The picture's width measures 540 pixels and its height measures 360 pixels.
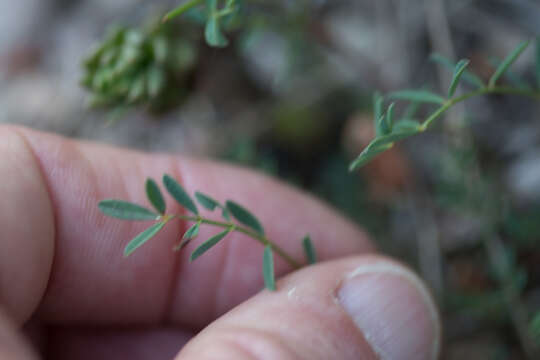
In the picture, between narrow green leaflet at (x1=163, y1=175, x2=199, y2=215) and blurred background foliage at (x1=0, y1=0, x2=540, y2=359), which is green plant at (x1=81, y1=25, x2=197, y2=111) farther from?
narrow green leaflet at (x1=163, y1=175, x2=199, y2=215)

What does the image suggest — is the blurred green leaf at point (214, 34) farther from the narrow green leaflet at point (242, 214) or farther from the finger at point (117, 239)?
the finger at point (117, 239)

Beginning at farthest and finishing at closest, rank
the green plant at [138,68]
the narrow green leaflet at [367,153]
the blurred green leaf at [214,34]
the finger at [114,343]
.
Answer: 1. the finger at [114,343]
2. the green plant at [138,68]
3. the blurred green leaf at [214,34]
4. the narrow green leaflet at [367,153]

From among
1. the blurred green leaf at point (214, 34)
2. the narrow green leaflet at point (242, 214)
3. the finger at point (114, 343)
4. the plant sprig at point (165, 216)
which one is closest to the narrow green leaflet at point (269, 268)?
the plant sprig at point (165, 216)

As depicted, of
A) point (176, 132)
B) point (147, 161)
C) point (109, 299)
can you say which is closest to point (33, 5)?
point (176, 132)

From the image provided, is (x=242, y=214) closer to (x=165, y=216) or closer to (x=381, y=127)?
(x=165, y=216)

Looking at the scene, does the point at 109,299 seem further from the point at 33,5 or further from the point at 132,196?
the point at 33,5
